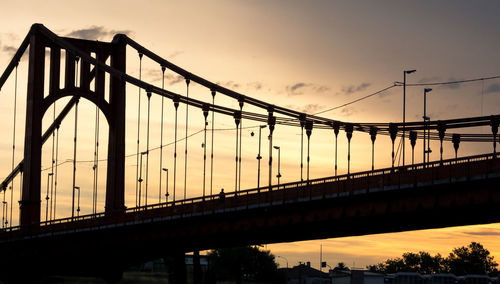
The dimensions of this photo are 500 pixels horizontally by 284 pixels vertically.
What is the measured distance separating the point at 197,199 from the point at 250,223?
7.31m

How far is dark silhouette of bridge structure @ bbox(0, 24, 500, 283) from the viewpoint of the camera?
9256 centimetres

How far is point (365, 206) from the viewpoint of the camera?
317ft

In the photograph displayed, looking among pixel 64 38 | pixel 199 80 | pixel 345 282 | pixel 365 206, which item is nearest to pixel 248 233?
pixel 365 206

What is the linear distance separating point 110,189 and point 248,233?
2204 centimetres

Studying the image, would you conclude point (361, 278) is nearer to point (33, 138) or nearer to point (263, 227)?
point (263, 227)

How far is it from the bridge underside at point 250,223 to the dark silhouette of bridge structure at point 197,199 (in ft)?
0.41

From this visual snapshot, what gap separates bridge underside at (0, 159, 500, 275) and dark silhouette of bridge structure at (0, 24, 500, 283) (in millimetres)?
126

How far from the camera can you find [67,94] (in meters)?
122

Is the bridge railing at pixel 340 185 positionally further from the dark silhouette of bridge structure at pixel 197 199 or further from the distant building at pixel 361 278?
the distant building at pixel 361 278

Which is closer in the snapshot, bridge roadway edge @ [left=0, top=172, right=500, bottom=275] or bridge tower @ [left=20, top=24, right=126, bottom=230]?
bridge roadway edge @ [left=0, top=172, right=500, bottom=275]

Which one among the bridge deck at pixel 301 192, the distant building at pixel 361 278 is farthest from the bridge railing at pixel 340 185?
the distant building at pixel 361 278

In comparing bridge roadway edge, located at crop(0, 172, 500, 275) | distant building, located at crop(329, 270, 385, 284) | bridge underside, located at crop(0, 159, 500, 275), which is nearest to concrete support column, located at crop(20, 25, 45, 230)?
bridge underside, located at crop(0, 159, 500, 275)

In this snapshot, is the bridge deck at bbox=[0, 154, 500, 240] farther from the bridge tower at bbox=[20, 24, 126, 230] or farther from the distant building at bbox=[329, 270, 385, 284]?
the distant building at bbox=[329, 270, 385, 284]

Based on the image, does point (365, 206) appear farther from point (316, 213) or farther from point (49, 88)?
point (49, 88)
